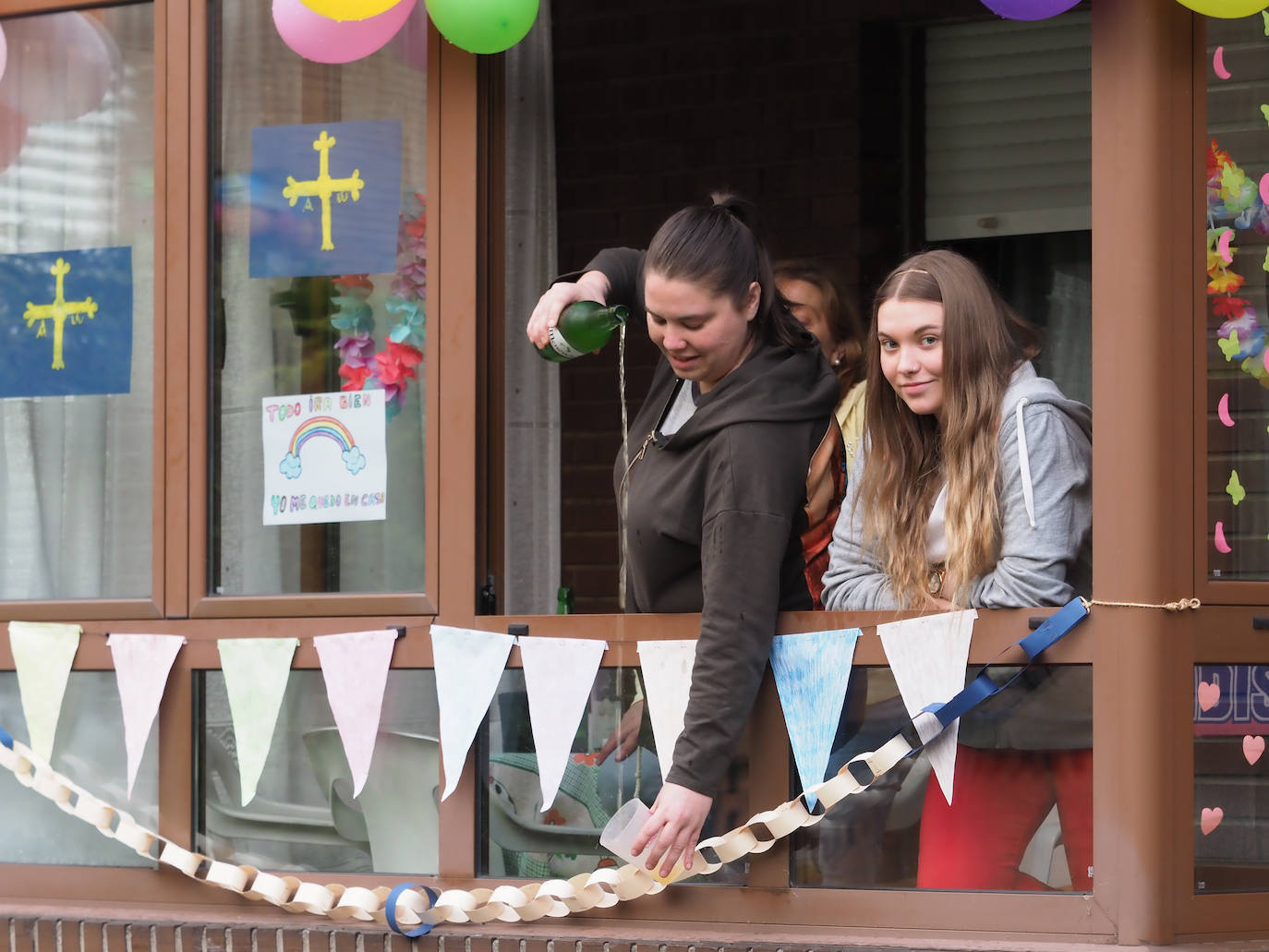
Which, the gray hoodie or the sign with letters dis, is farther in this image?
the sign with letters dis

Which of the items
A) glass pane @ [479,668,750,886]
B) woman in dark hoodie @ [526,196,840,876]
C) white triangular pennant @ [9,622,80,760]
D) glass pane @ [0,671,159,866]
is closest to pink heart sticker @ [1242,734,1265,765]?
woman in dark hoodie @ [526,196,840,876]

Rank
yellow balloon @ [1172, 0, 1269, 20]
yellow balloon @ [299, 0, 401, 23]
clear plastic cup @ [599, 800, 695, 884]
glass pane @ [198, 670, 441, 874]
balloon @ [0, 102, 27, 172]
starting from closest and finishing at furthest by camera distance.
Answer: yellow balloon @ [1172, 0, 1269, 20] < clear plastic cup @ [599, 800, 695, 884] < yellow balloon @ [299, 0, 401, 23] < glass pane @ [198, 670, 441, 874] < balloon @ [0, 102, 27, 172]

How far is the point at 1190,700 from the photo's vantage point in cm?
355

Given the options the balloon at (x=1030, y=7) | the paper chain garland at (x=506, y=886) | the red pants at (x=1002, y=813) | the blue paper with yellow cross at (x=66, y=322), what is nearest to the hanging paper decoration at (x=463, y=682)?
the paper chain garland at (x=506, y=886)

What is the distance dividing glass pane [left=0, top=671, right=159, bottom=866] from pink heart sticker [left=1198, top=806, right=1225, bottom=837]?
8.35 feet

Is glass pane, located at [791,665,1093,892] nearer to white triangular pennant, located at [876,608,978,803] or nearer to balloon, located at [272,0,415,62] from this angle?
white triangular pennant, located at [876,608,978,803]

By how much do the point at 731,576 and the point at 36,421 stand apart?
7.19ft

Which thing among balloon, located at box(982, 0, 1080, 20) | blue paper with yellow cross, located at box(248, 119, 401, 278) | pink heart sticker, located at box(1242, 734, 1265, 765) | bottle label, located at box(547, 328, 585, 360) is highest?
balloon, located at box(982, 0, 1080, 20)

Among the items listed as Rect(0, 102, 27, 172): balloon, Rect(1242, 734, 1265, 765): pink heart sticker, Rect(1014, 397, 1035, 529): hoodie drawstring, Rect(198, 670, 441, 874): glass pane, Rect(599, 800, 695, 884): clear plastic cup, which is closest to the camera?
Rect(1014, 397, 1035, 529): hoodie drawstring

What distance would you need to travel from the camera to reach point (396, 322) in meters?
4.27

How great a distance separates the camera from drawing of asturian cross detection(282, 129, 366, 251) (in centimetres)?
431

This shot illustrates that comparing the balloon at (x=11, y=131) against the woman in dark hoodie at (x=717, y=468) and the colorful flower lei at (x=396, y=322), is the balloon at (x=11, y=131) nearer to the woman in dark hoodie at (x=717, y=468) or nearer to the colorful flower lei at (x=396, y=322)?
the colorful flower lei at (x=396, y=322)

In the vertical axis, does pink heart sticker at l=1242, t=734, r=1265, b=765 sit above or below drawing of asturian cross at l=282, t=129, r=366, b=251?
below

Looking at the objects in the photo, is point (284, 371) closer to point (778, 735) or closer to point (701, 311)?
point (701, 311)
